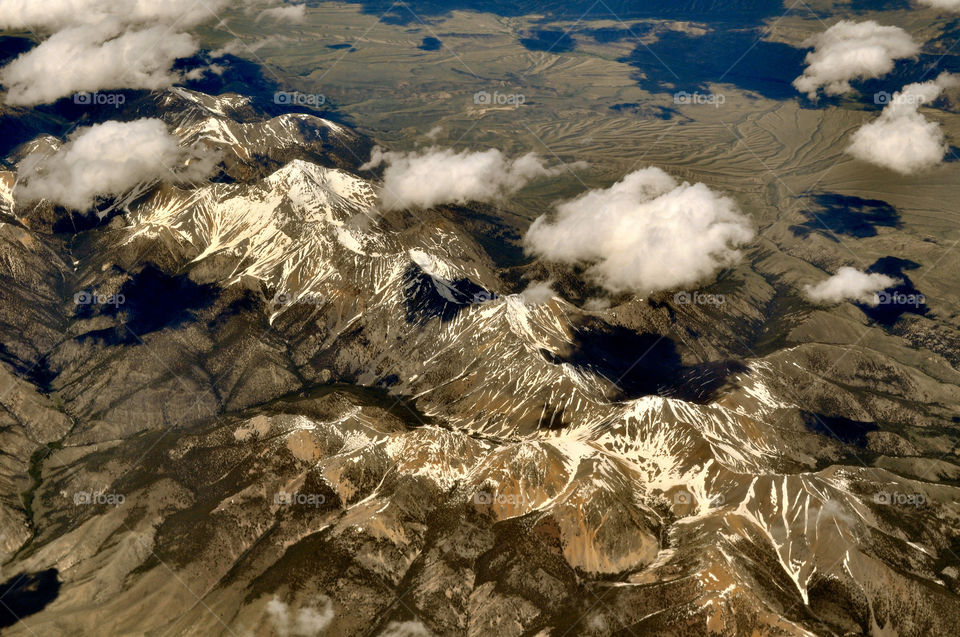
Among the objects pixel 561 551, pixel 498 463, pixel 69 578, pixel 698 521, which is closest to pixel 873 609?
pixel 698 521

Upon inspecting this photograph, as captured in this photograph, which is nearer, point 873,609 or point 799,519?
point 873,609

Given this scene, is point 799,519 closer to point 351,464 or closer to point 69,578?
point 351,464

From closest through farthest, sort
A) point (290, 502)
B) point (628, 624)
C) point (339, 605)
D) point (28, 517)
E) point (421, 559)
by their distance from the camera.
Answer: point (628, 624) → point (339, 605) → point (421, 559) → point (290, 502) → point (28, 517)

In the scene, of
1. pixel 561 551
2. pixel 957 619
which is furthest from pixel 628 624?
pixel 957 619

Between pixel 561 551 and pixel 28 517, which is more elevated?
pixel 561 551

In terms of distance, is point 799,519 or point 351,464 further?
point 351,464

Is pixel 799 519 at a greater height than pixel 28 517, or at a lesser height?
greater

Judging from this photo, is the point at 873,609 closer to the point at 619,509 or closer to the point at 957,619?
the point at 957,619

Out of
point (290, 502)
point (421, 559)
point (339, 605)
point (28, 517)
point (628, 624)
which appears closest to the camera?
point (628, 624)

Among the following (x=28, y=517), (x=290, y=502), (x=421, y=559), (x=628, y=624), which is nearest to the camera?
(x=628, y=624)
